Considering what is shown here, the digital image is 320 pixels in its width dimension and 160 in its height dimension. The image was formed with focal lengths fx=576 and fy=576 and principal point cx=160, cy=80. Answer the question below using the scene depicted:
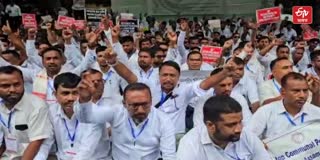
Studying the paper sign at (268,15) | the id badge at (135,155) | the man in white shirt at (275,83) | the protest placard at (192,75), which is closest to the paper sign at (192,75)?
the protest placard at (192,75)

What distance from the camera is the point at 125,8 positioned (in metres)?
24.9

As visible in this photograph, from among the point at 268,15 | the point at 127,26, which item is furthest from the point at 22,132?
the point at 268,15

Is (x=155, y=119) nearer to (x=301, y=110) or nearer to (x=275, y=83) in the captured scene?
(x=301, y=110)

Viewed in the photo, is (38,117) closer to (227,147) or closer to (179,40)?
(227,147)

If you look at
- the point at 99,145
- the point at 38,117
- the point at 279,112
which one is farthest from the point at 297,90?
the point at 38,117

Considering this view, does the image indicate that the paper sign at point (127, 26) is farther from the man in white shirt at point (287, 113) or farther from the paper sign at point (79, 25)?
the man in white shirt at point (287, 113)

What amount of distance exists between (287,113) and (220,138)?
1.32 metres

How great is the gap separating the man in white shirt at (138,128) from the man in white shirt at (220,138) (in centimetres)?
81

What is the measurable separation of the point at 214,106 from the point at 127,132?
1.15 meters

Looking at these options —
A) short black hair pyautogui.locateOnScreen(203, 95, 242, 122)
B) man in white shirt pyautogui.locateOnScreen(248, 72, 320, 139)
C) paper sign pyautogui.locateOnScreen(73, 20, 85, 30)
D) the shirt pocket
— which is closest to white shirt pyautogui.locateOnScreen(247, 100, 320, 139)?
man in white shirt pyautogui.locateOnScreen(248, 72, 320, 139)

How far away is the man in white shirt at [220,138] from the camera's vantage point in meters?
3.62

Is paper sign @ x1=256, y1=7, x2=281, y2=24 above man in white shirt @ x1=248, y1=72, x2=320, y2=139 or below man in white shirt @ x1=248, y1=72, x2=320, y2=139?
above

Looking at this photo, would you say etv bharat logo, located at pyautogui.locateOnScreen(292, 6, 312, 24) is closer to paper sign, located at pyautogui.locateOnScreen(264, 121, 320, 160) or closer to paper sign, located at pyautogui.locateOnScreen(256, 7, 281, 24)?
paper sign, located at pyautogui.locateOnScreen(256, 7, 281, 24)

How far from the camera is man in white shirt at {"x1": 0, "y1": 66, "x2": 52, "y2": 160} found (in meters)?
4.62
